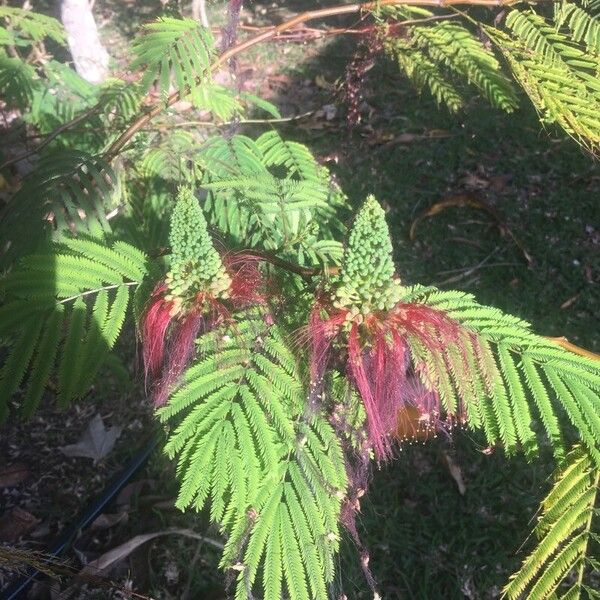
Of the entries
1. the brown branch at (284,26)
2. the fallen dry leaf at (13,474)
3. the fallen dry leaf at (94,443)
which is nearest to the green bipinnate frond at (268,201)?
the brown branch at (284,26)

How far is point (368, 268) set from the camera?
127 centimetres

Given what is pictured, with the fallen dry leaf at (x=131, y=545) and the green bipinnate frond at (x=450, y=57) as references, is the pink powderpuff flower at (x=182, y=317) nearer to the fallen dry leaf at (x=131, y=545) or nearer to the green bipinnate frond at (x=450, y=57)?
the green bipinnate frond at (x=450, y=57)

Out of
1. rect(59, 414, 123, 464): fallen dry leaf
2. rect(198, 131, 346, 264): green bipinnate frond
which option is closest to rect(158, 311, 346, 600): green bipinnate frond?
rect(198, 131, 346, 264): green bipinnate frond

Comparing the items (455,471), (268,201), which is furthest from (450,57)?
(455,471)

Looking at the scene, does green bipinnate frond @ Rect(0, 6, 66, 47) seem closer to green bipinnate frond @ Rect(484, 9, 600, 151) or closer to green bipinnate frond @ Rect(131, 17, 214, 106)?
green bipinnate frond @ Rect(131, 17, 214, 106)

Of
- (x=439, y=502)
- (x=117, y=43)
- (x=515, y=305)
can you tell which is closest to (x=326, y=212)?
(x=439, y=502)

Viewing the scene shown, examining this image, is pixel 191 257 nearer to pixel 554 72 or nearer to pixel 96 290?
pixel 96 290

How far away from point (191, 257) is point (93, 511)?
1.90m

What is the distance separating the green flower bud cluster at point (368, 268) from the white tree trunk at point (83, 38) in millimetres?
3769

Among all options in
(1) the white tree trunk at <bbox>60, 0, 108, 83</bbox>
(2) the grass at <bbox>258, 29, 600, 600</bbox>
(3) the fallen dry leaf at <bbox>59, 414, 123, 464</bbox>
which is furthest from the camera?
(1) the white tree trunk at <bbox>60, 0, 108, 83</bbox>

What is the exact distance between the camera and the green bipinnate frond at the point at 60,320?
1517 millimetres

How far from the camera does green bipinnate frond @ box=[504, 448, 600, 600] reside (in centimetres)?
142

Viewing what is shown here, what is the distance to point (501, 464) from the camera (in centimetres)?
291

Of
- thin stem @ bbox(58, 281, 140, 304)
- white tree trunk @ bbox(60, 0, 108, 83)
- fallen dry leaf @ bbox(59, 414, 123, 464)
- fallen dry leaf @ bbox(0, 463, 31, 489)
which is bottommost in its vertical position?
fallen dry leaf @ bbox(0, 463, 31, 489)
